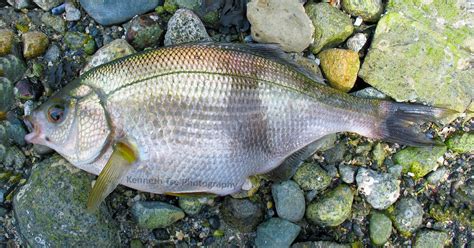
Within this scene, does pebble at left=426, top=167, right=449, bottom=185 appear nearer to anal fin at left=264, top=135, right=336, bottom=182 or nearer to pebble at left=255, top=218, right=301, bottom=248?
anal fin at left=264, top=135, right=336, bottom=182

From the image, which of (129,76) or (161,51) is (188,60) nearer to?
(161,51)

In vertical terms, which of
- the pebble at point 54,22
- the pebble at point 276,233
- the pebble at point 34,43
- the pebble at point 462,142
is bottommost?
the pebble at point 276,233

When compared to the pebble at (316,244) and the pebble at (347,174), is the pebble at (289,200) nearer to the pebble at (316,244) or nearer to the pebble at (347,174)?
the pebble at (316,244)

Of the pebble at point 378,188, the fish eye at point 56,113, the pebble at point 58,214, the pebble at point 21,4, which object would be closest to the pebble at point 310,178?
the pebble at point 378,188

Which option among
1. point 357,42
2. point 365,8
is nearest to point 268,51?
point 357,42

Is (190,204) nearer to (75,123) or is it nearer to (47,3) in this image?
(75,123)

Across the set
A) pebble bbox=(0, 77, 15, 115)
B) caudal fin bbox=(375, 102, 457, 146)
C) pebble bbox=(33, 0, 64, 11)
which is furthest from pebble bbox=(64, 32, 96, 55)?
caudal fin bbox=(375, 102, 457, 146)
